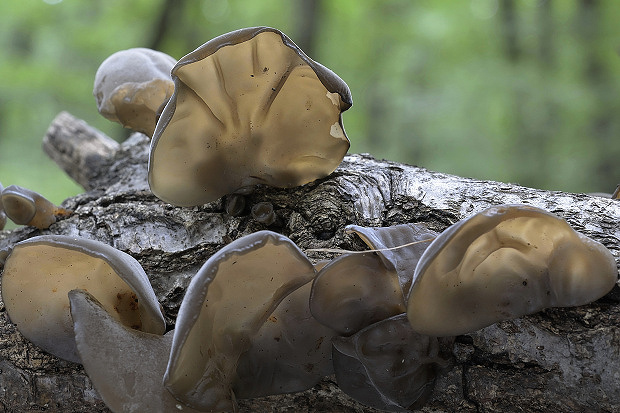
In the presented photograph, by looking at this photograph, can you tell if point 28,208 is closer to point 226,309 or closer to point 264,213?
point 264,213

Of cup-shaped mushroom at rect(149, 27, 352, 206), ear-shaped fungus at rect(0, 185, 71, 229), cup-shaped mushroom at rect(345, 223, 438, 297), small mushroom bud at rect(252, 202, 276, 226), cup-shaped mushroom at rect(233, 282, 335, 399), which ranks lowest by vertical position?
cup-shaped mushroom at rect(233, 282, 335, 399)

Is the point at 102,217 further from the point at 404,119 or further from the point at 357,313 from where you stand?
the point at 404,119

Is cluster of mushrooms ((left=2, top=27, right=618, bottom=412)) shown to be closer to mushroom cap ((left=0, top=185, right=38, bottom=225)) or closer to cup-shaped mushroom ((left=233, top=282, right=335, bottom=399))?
cup-shaped mushroom ((left=233, top=282, right=335, bottom=399))

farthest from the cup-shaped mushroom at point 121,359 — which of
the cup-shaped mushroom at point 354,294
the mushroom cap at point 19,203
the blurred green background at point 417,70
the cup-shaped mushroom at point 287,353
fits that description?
the blurred green background at point 417,70

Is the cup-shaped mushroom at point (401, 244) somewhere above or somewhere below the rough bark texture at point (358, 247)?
above

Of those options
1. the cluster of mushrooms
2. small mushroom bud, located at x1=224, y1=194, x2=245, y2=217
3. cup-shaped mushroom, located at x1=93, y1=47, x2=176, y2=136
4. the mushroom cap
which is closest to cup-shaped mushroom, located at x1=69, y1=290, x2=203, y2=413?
the cluster of mushrooms

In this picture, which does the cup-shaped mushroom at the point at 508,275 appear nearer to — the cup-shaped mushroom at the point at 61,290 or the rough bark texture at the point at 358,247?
the rough bark texture at the point at 358,247

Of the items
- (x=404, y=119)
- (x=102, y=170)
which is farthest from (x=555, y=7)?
(x=102, y=170)
